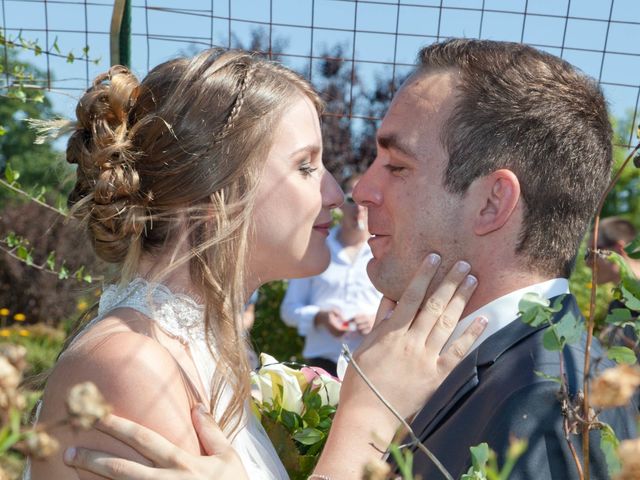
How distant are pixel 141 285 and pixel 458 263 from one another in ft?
2.93

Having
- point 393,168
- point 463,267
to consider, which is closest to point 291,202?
point 393,168

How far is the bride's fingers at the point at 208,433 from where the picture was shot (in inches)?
75.7

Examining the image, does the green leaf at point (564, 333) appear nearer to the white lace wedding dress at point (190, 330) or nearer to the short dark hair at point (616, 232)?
the white lace wedding dress at point (190, 330)

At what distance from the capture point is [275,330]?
25.5 feet

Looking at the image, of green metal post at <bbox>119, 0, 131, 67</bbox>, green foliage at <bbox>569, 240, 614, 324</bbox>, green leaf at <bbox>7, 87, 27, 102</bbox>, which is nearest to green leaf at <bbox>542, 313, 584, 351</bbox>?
green metal post at <bbox>119, 0, 131, 67</bbox>

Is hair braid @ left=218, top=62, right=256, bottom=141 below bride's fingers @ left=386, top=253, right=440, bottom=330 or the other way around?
the other way around

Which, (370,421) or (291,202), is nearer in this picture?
(370,421)

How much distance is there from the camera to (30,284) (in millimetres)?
13602

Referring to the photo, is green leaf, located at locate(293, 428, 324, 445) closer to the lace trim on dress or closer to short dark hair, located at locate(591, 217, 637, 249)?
the lace trim on dress

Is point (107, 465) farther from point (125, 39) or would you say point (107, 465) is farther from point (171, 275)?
point (125, 39)

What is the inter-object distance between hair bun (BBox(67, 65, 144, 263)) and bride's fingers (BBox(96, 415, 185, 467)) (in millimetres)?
708

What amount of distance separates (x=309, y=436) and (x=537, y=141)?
3.44ft

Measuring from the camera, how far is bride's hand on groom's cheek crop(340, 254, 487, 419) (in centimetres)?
205

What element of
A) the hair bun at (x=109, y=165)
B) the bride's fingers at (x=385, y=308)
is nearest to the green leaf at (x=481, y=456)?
the bride's fingers at (x=385, y=308)
